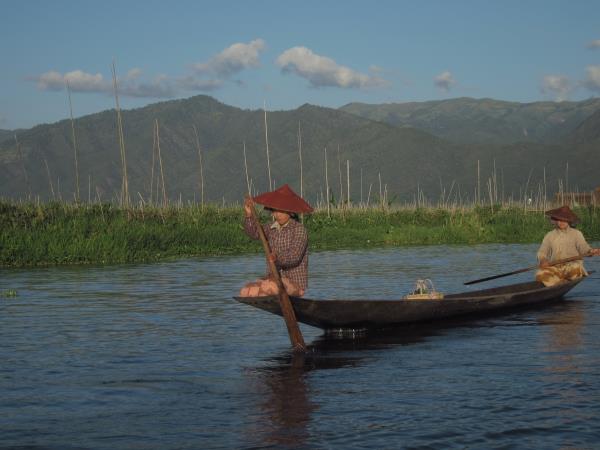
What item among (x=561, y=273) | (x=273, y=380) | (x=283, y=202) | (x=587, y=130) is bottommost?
(x=273, y=380)

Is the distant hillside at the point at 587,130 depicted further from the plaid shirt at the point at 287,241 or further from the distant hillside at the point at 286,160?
the plaid shirt at the point at 287,241

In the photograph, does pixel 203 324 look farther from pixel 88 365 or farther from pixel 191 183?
pixel 191 183

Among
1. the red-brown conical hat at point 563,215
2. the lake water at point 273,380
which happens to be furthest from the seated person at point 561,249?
the lake water at point 273,380

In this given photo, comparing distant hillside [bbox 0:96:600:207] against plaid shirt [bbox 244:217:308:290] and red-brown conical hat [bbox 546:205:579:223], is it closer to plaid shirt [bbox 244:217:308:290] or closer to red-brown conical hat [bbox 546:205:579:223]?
red-brown conical hat [bbox 546:205:579:223]

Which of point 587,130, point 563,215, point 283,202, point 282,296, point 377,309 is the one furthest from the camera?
point 587,130

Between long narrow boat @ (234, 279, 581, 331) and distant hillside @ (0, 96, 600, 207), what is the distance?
214 feet

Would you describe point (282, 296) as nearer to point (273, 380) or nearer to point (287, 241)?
point (287, 241)

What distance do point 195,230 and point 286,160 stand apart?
262 ft

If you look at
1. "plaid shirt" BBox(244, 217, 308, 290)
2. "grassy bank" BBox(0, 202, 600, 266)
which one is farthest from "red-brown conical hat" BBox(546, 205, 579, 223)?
"grassy bank" BBox(0, 202, 600, 266)

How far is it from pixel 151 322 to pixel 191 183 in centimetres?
9289

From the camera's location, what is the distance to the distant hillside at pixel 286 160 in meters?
90.1

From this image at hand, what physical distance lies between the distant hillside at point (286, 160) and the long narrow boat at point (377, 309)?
65.3 m

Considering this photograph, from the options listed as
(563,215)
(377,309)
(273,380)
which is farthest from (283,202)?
(563,215)

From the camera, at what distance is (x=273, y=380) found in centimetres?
729
